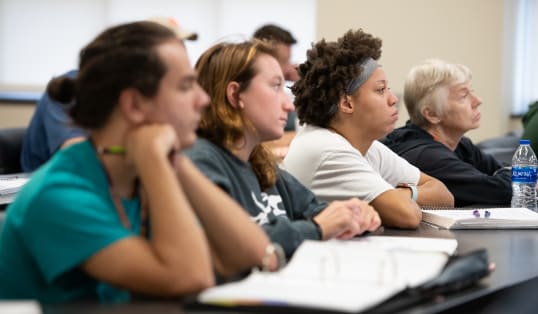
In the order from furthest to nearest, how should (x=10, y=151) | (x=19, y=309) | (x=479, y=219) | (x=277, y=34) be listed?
(x=277, y=34) → (x=10, y=151) → (x=479, y=219) → (x=19, y=309)

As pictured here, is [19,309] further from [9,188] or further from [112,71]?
[9,188]

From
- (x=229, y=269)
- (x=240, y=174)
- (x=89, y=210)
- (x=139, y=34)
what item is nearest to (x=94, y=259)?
(x=89, y=210)

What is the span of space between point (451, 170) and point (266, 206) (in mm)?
1311

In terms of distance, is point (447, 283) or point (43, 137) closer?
point (447, 283)

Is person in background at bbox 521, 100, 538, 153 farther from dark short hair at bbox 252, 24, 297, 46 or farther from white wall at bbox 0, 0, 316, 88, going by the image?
white wall at bbox 0, 0, 316, 88

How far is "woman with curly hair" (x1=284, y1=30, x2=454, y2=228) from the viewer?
263cm

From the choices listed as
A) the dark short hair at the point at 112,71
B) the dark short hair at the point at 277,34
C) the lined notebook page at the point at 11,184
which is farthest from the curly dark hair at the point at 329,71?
the dark short hair at the point at 277,34

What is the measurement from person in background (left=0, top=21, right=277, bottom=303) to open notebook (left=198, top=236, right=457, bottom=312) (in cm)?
10

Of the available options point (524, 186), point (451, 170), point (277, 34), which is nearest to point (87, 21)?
point (277, 34)

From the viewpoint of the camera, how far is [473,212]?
2.64 m

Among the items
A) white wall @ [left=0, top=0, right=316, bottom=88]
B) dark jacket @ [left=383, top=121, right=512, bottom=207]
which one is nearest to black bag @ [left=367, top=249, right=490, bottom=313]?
dark jacket @ [left=383, top=121, right=512, bottom=207]

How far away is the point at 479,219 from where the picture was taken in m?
2.51

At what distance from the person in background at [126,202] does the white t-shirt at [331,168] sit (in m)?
0.98

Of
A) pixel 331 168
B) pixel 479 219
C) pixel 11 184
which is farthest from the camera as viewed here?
pixel 11 184
